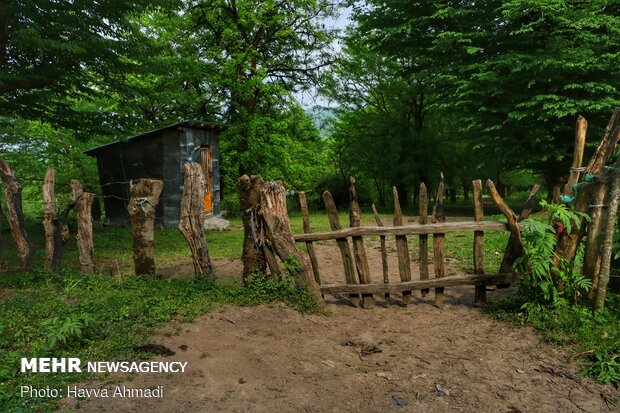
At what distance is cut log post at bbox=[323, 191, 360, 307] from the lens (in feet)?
18.8

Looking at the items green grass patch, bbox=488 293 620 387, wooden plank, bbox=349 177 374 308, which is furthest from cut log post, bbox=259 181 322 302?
green grass patch, bbox=488 293 620 387

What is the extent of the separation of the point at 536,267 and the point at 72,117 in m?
11.4

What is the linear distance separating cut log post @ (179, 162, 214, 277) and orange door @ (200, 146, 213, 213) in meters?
10.4

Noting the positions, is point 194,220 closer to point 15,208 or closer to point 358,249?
point 358,249

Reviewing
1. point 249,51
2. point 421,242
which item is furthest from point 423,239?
point 249,51

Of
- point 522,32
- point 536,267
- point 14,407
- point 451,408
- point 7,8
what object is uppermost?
point 522,32

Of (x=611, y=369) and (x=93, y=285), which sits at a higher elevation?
(x=93, y=285)

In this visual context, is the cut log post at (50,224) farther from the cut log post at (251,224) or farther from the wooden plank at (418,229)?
the wooden plank at (418,229)

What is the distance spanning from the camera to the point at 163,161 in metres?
15.3

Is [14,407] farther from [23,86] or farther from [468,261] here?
[23,86]

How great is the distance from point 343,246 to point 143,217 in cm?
305

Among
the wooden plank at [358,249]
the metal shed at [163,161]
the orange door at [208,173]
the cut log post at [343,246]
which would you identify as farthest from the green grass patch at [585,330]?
the orange door at [208,173]

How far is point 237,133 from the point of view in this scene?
20.2 meters

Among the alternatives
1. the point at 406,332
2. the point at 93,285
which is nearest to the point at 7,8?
the point at 93,285
